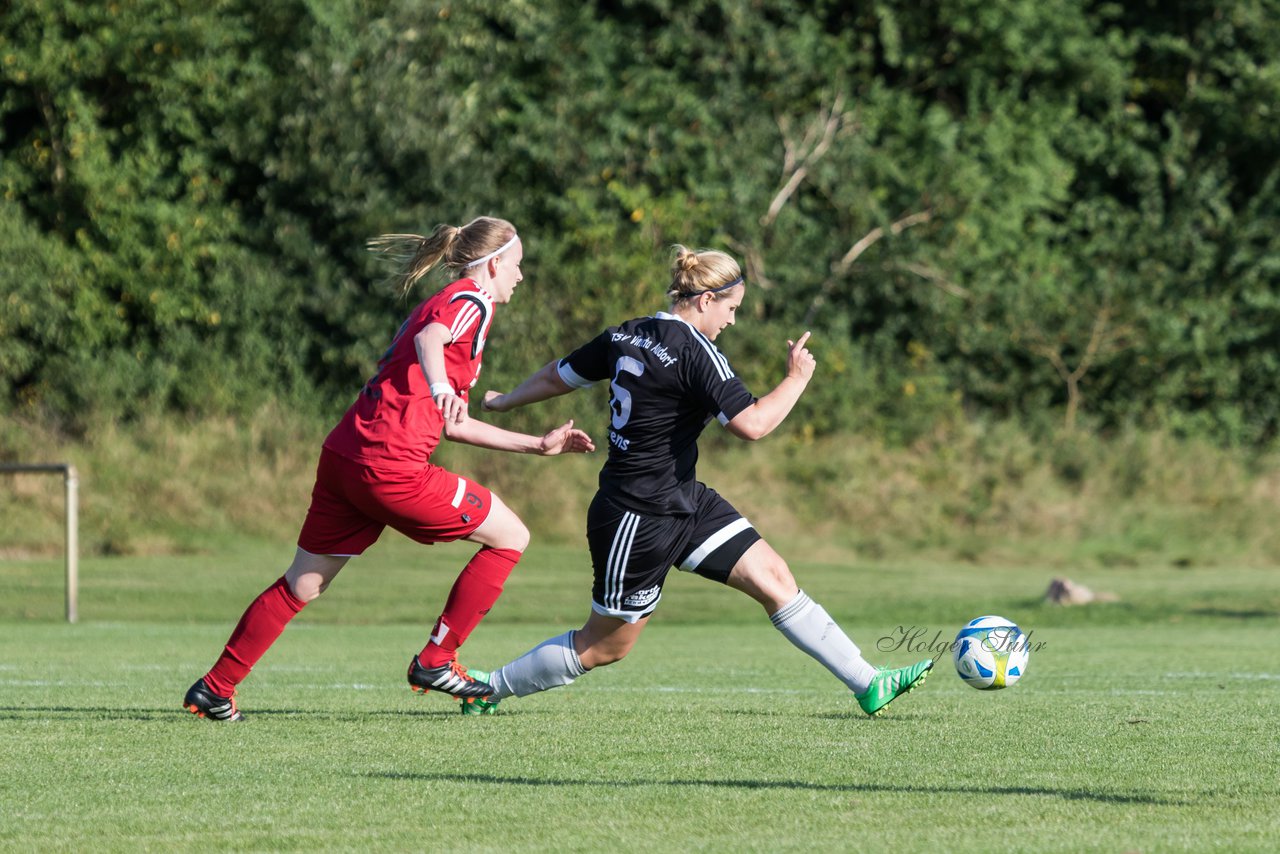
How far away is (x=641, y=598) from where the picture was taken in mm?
6680

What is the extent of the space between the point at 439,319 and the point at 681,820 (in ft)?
9.16

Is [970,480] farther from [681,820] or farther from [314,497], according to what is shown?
[681,820]

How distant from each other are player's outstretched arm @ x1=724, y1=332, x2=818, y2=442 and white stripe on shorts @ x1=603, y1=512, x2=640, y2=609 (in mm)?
565

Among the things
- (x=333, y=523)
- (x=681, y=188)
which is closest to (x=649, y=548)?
(x=333, y=523)

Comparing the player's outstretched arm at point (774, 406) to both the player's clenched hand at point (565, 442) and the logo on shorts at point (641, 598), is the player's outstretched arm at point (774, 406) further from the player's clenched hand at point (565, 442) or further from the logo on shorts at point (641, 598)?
the logo on shorts at point (641, 598)

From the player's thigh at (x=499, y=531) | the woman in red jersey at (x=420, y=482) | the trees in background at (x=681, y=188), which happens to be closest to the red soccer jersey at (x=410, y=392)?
the woman in red jersey at (x=420, y=482)

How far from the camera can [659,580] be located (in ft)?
22.0

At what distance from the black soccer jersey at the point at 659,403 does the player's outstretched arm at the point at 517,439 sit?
0.57 feet

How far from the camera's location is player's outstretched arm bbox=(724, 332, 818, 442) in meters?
6.27

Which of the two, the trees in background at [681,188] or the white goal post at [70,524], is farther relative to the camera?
the trees in background at [681,188]

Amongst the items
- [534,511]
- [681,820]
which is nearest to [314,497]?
[681,820]

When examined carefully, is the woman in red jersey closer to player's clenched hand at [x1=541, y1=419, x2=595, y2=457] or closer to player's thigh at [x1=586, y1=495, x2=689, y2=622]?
player's clenched hand at [x1=541, y1=419, x2=595, y2=457]

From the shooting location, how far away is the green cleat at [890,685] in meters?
6.85

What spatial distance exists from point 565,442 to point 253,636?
1.66 metres
